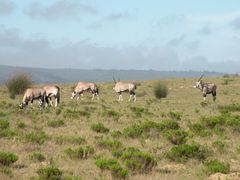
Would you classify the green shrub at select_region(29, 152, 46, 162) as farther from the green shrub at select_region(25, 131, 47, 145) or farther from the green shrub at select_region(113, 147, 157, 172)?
the green shrub at select_region(25, 131, 47, 145)

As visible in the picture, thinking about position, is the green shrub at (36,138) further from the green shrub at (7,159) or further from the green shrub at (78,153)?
the green shrub at (7,159)

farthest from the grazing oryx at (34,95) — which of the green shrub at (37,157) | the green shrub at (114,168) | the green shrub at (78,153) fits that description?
the green shrub at (114,168)

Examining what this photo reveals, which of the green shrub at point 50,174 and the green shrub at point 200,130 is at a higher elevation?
the green shrub at point 50,174

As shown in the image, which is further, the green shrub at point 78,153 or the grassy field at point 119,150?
the green shrub at point 78,153

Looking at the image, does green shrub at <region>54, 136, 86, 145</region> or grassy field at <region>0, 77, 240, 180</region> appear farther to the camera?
green shrub at <region>54, 136, 86, 145</region>

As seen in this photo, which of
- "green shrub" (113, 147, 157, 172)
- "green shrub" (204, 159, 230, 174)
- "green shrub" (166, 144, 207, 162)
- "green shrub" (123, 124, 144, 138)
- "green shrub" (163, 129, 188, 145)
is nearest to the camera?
"green shrub" (204, 159, 230, 174)

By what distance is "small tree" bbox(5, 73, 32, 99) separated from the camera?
→ 49250mm

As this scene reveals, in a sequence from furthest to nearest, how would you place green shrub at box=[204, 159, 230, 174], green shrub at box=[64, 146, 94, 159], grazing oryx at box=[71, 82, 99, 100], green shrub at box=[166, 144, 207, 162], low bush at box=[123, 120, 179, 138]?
grazing oryx at box=[71, 82, 99, 100] → low bush at box=[123, 120, 179, 138] → green shrub at box=[166, 144, 207, 162] → green shrub at box=[64, 146, 94, 159] → green shrub at box=[204, 159, 230, 174]

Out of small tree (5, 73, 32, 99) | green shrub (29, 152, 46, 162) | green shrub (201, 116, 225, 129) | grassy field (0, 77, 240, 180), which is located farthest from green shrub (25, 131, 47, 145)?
small tree (5, 73, 32, 99)

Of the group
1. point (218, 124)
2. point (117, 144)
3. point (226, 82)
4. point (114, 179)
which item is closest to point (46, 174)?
point (114, 179)

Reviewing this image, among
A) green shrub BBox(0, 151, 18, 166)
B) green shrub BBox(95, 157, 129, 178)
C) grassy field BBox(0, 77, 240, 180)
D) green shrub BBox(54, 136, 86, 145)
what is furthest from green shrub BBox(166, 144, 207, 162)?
green shrub BBox(0, 151, 18, 166)

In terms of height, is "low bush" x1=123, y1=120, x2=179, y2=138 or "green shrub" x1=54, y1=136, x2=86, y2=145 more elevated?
"low bush" x1=123, y1=120, x2=179, y2=138

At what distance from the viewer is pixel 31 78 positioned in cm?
5056

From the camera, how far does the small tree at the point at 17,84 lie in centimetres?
4925
